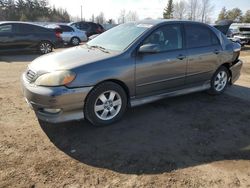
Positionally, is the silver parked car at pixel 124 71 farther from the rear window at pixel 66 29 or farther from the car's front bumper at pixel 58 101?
the rear window at pixel 66 29

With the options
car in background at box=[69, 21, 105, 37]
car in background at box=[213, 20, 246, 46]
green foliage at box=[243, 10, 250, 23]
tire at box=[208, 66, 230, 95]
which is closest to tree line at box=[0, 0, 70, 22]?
green foliage at box=[243, 10, 250, 23]

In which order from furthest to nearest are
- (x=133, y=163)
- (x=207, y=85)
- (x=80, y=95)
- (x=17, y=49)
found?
(x=17, y=49) → (x=207, y=85) → (x=80, y=95) → (x=133, y=163)

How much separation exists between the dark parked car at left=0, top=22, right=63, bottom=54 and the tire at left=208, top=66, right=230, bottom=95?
9157 millimetres

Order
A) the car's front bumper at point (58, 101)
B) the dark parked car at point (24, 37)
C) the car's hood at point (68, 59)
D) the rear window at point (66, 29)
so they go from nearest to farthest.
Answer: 1. the car's front bumper at point (58, 101)
2. the car's hood at point (68, 59)
3. the dark parked car at point (24, 37)
4. the rear window at point (66, 29)

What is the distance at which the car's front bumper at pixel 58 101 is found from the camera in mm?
4281

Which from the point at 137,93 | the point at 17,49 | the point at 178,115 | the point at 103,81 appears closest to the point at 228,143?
the point at 178,115

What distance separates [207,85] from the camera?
659cm

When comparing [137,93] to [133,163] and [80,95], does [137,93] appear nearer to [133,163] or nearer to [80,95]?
[80,95]

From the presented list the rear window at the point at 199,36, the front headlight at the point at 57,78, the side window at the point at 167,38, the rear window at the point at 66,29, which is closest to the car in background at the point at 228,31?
the rear window at the point at 66,29

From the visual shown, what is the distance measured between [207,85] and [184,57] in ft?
3.81

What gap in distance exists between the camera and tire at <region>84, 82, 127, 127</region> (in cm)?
462

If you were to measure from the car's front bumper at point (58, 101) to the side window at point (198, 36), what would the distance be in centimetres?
255

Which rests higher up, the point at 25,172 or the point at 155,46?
the point at 155,46

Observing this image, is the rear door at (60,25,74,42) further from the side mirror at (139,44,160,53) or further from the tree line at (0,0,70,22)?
the tree line at (0,0,70,22)
